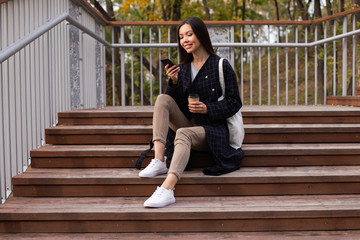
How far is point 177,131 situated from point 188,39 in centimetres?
68

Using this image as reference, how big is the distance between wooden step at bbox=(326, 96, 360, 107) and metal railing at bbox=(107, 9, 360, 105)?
17 centimetres

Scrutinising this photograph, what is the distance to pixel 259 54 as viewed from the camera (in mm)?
5320

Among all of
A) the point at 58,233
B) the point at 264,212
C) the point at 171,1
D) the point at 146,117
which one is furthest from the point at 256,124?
the point at 171,1

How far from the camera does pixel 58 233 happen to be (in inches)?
94.1

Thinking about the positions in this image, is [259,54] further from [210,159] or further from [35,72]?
[35,72]

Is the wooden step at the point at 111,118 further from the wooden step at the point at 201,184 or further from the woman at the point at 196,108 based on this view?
the wooden step at the point at 201,184

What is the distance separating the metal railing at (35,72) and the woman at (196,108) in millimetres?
981

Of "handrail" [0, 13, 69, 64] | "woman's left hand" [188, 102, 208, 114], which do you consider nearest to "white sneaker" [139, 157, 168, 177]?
"woman's left hand" [188, 102, 208, 114]

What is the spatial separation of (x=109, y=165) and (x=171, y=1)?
24.2 ft

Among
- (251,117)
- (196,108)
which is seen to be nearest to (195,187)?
(196,108)

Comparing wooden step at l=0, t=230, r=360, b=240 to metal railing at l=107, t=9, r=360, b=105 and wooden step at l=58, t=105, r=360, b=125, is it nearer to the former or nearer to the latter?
wooden step at l=58, t=105, r=360, b=125

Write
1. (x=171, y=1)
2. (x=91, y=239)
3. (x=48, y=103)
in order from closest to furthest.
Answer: (x=91, y=239)
(x=48, y=103)
(x=171, y=1)

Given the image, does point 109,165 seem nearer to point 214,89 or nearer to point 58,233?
point 58,233

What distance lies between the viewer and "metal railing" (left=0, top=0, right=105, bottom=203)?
8.97 feet
